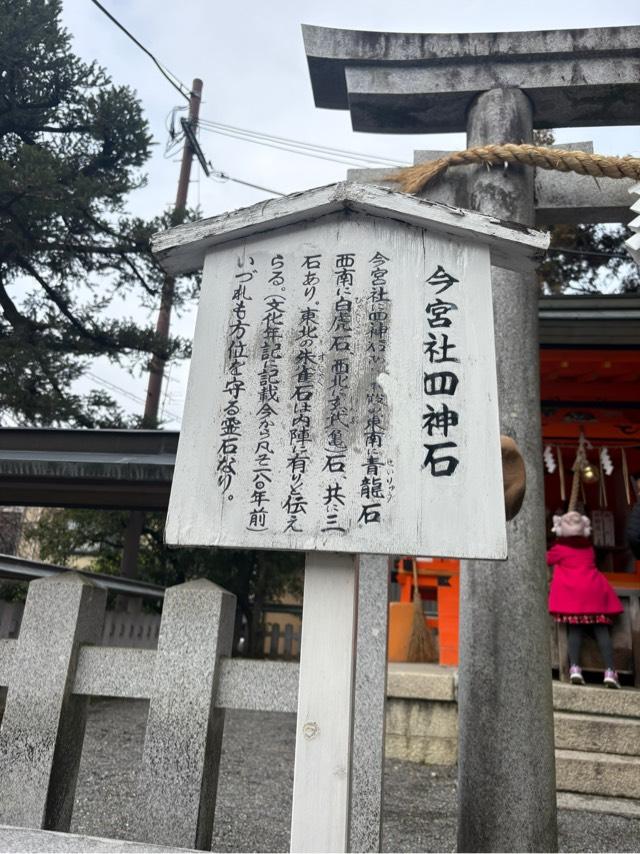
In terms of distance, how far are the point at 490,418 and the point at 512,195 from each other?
202 centimetres

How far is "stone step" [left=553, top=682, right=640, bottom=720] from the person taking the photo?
5.04m

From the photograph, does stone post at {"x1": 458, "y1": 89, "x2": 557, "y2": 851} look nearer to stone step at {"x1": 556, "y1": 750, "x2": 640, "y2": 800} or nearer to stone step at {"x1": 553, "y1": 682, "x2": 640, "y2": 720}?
stone step at {"x1": 556, "y1": 750, "x2": 640, "y2": 800}

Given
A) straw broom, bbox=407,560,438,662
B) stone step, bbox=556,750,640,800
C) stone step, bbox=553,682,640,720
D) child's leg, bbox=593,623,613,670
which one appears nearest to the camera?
stone step, bbox=556,750,640,800

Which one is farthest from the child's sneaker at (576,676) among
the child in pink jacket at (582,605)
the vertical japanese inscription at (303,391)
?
the vertical japanese inscription at (303,391)

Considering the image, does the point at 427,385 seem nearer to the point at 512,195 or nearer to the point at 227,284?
the point at 227,284

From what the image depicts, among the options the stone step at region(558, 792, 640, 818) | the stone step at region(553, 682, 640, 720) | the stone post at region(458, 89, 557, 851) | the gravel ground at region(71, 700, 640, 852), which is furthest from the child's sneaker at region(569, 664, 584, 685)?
the stone post at region(458, 89, 557, 851)

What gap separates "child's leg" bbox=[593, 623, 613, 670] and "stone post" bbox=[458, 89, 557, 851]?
3057mm

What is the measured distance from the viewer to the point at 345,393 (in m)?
1.99

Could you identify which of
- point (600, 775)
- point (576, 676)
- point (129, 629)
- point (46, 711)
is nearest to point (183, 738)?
point (46, 711)

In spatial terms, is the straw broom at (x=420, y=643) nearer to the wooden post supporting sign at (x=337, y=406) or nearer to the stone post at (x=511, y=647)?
the stone post at (x=511, y=647)

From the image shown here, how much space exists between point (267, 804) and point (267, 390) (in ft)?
10.5

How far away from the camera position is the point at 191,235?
225 centimetres

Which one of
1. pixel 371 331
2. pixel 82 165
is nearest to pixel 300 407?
pixel 371 331

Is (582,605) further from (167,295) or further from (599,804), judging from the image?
(167,295)
